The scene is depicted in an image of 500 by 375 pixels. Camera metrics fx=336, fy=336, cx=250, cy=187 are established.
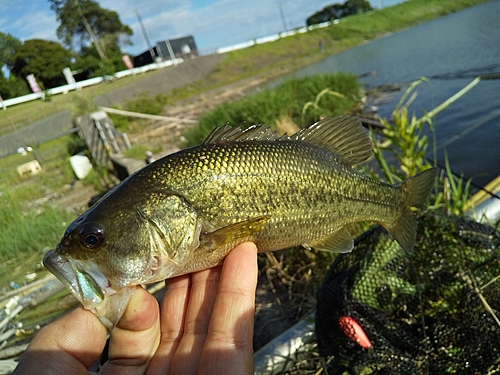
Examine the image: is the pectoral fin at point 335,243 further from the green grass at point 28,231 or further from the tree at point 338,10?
the tree at point 338,10

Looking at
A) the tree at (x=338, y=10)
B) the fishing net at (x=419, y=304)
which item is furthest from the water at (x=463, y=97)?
the tree at (x=338, y=10)

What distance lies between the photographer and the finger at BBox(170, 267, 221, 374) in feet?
7.18

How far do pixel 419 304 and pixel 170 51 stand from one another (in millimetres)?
70443

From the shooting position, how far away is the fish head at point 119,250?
1.93 metres

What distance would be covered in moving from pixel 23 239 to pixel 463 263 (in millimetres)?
7694

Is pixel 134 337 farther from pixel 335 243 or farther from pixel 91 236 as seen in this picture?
pixel 335 243

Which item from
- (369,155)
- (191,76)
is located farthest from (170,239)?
(191,76)

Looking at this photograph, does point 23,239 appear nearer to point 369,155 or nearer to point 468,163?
point 369,155

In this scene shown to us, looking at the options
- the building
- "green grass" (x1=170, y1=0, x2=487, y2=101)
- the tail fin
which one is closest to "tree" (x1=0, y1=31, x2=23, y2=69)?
the building

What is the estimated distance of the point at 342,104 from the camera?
42.7 feet

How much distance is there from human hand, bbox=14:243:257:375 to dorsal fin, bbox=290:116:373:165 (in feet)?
3.30

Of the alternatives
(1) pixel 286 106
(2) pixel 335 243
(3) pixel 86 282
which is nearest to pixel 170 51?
(1) pixel 286 106

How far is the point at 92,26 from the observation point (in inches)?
2429

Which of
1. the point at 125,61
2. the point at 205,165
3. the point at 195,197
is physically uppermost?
the point at 125,61
